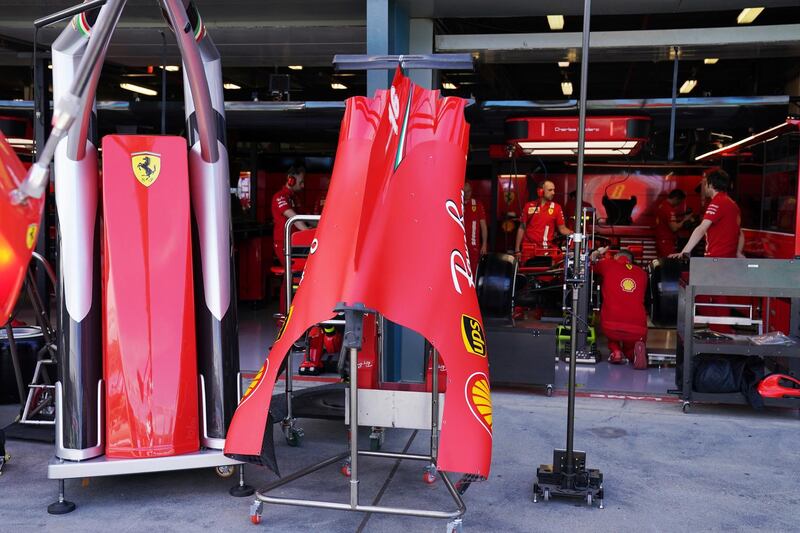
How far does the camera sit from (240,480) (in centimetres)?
391

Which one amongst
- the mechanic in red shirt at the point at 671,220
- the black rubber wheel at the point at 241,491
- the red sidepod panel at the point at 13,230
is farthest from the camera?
the mechanic in red shirt at the point at 671,220

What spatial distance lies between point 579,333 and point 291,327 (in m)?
4.73

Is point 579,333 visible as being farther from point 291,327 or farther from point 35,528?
point 35,528

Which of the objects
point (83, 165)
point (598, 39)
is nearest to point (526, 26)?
point (598, 39)

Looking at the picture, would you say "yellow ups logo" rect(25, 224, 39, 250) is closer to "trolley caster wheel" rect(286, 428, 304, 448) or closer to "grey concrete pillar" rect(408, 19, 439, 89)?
"trolley caster wheel" rect(286, 428, 304, 448)

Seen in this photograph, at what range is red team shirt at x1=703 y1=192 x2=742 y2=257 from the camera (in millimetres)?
7422

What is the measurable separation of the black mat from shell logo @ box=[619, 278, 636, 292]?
4954 millimetres

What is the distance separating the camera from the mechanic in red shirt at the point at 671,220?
40.2ft

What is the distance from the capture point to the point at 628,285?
725 centimetres

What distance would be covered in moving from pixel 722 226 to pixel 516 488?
461 cm

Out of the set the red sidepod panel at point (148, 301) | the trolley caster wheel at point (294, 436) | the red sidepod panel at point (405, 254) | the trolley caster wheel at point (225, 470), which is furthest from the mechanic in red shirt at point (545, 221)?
the red sidepod panel at point (148, 301)

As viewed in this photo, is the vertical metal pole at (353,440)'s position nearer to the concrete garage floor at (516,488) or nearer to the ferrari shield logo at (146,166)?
the concrete garage floor at (516,488)

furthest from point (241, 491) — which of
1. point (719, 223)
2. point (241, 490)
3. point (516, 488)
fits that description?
point (719, 223)

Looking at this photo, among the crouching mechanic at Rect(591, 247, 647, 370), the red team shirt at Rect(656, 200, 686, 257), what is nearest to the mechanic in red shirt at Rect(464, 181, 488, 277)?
the crouching mechanic at Rect(591, 247, 647, 370)
